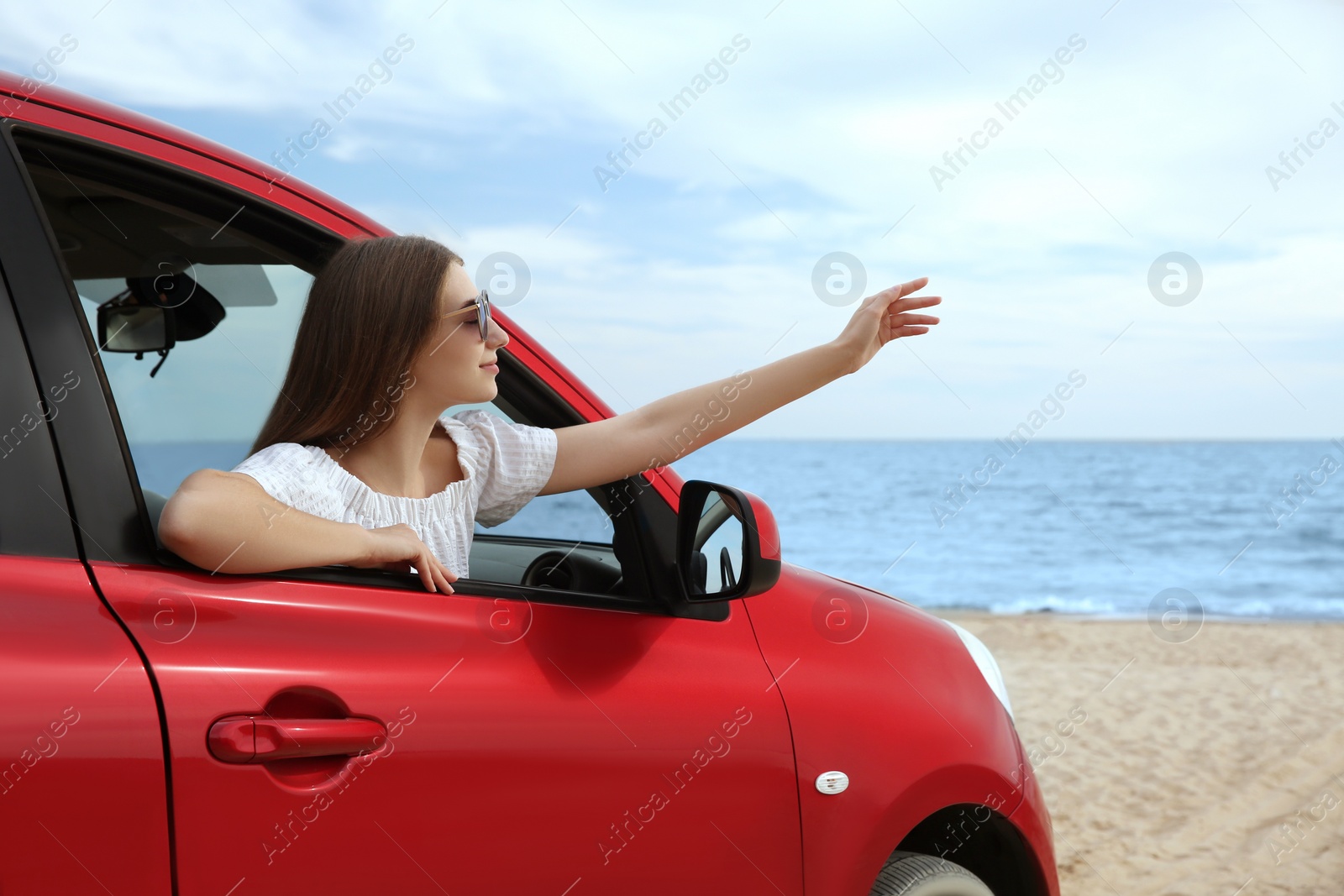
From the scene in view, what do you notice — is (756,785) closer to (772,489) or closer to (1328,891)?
(1328,891)

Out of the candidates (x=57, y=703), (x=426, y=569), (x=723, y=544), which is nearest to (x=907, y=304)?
(x=723, y=544)

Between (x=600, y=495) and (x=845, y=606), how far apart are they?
563 millimetres

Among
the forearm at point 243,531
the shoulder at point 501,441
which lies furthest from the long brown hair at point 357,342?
the forearm at point 243,531

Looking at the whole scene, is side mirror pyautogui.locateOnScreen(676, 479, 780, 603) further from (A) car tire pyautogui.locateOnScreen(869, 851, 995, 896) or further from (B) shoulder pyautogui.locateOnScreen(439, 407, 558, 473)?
(A) car tire pyautogui.locateOnScreen(869, 851, 995, 896)

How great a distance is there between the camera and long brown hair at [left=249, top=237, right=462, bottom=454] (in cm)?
183

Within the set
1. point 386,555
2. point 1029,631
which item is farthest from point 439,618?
point 1029,631

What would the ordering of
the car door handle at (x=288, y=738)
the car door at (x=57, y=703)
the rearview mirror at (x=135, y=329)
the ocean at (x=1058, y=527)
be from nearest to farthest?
the car door at (x=57, y=703), the car door handle at (x=288, y=738), the rearview mirror at (x=135, y=329), the ocean at (x=1058, y=527)

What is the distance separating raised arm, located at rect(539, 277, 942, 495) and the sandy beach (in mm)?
3590

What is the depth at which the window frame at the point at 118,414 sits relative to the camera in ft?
4.52

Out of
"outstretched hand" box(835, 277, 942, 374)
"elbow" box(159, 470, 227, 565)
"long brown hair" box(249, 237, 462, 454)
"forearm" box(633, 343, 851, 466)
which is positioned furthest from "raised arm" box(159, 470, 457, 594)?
"outstretched hand" box(835, 277, 942, 374)

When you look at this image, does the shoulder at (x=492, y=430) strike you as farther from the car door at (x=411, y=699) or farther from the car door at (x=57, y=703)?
the car door at (x=57, y=703)

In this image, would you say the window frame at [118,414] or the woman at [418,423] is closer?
the window frame at [118,414]

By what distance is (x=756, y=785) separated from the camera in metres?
1.85

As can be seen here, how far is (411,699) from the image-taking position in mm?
1497
